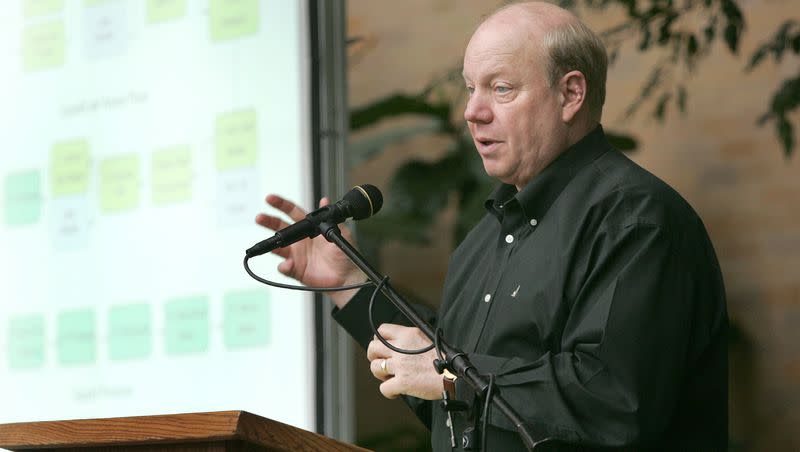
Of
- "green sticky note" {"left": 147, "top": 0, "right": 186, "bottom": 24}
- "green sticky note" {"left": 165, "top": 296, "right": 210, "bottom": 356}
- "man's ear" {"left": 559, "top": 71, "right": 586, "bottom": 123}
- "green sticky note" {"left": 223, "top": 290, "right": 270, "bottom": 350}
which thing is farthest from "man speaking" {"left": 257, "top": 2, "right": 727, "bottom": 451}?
"green sticky note" {"left": 147, "top": 0, "right": 186, "bottom": 24}

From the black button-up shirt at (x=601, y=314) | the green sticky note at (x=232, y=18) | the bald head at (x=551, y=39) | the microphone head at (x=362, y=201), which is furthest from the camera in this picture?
the green sticky note at (x=232, y=18)

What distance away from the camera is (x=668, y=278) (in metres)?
1.84

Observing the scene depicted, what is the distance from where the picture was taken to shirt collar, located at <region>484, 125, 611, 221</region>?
211cm

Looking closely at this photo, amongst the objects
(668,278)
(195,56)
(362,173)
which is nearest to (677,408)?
(668,278)

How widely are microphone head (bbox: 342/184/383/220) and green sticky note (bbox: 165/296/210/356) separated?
1.49 m

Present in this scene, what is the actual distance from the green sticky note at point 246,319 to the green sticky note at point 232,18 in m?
0.77

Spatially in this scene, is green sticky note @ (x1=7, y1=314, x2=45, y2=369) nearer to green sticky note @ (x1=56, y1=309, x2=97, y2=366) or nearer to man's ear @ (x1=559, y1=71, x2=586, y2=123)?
green sticky note @ (x1=56, y1=309, x2=97, y2=366)

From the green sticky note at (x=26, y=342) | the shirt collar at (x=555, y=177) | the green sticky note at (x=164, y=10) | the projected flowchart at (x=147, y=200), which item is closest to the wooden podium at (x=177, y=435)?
the shirt collar at (x=555, y=177)

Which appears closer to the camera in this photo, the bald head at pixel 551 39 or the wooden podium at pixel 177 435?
the wooden podium at pixel 177 435

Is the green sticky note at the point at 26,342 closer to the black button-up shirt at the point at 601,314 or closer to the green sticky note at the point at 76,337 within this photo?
the green sticky note at the point at 76,337

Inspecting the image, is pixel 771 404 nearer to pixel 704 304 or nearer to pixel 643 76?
pixel 643 76

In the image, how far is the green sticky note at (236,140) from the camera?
330 cm

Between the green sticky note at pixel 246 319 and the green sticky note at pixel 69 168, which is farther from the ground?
the green sticky note at pixel 69 168

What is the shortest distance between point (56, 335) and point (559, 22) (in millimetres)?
2124
